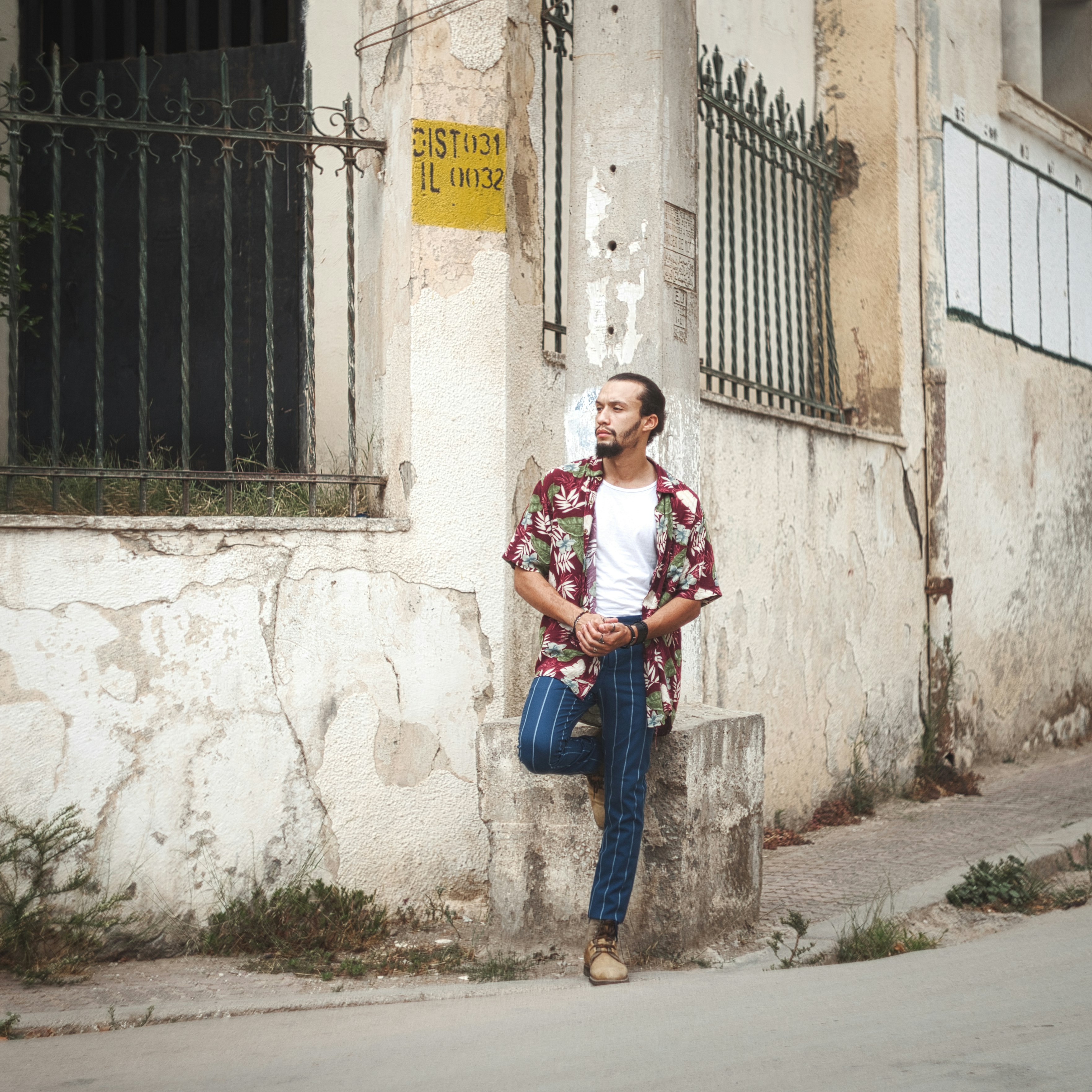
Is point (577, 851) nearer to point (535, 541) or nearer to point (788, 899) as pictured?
point (535, 541)

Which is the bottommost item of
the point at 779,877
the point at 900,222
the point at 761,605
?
the point at 779,877

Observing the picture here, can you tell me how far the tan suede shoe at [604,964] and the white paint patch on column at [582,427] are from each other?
1.51 m

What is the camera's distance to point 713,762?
13.6 ft

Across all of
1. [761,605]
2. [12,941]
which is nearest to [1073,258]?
[761,605]

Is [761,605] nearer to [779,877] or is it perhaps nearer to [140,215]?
[779,877]

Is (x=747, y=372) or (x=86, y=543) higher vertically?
(x=747, y=372)

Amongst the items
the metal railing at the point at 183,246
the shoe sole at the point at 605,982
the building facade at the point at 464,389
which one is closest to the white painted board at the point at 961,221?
the building facade at the point at 464,389

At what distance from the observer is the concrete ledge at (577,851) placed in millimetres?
3984

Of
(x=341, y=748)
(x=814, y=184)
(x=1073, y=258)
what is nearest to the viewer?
(x=341, y=748)

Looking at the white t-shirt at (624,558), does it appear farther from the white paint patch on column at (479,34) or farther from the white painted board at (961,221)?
the white painted board at (961,221)

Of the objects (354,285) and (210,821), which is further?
(354,285)

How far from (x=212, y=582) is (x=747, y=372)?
3211 mm

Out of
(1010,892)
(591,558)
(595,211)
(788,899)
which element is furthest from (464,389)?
(1010,892)

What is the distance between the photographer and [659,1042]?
3150mm
